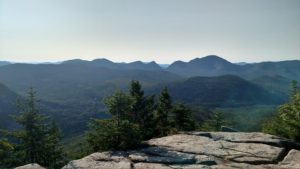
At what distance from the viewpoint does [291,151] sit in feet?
51.8

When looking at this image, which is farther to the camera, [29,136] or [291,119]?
[29,136]

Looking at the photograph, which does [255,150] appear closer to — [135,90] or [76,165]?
[76,165]

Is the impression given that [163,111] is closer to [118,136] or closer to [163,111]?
[163,111]

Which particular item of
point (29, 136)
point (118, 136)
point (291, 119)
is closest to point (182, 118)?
point (29, 136)

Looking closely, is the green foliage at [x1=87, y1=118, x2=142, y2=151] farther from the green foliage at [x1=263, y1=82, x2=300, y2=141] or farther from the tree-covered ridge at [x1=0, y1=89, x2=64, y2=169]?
the tree-covered ridge at [x1=0, y1=89, x2=64, y2=169]

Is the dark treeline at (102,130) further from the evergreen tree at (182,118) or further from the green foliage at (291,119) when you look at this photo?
the evergreen tree at (182,118)

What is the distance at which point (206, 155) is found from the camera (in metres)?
15.0

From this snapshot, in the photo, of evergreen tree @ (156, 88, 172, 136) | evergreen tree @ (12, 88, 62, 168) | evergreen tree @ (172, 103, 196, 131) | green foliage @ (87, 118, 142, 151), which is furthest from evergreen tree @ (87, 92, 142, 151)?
evergreen tree @ (156, 88, 172, 136)

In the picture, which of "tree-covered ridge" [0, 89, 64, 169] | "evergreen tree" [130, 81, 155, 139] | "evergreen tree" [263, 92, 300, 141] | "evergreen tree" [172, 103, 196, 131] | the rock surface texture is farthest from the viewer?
"evergreen tree" [172, 103, 196, 131]

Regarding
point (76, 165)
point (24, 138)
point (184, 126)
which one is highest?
point (76, 165)

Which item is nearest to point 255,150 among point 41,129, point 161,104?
point 41,129

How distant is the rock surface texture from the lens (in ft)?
45.5

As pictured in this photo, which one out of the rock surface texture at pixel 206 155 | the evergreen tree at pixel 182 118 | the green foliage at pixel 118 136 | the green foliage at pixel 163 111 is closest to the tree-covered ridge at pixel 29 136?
the green foliage at pixel 118 136

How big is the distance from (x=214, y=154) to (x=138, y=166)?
4.32m
